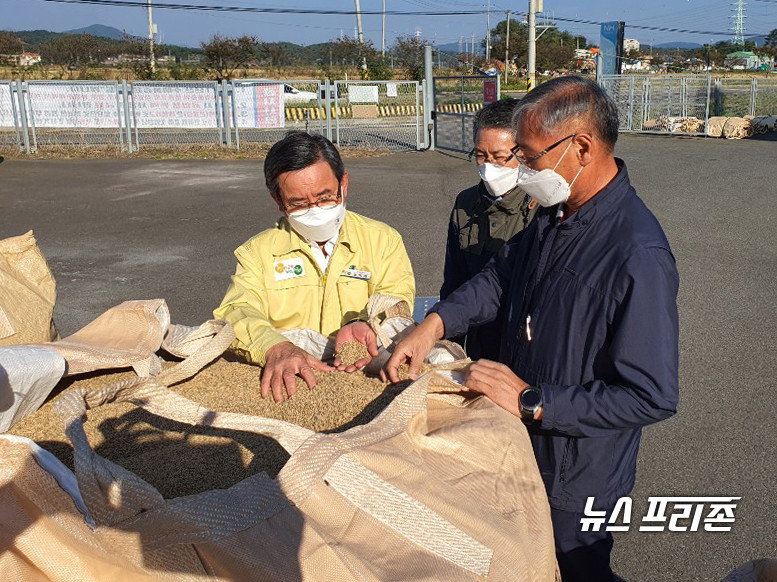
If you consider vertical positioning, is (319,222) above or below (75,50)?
below

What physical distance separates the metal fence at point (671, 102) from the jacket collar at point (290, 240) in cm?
2407

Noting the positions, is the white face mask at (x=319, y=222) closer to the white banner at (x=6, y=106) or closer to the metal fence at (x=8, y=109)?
the metal fence at (x=8, y=109)

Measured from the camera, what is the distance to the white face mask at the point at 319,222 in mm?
2713

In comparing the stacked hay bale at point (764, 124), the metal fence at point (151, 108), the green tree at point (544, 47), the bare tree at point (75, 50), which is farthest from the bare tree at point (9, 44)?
the stacked hay bale at point (764, 124)

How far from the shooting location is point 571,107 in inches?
86.0

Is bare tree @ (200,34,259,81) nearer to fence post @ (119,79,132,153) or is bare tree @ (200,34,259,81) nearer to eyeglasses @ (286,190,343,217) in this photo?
fence post @ (119,79,132,153)

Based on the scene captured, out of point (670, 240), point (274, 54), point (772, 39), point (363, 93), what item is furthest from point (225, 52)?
point (772, 39)

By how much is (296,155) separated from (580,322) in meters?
1.08

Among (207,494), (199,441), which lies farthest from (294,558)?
(199,441)

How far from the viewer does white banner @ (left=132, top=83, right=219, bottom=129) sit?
19.6 metres

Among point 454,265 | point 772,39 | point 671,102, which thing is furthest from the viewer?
point 772,39

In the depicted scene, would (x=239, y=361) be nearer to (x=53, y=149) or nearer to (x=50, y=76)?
(x=53, y=149)

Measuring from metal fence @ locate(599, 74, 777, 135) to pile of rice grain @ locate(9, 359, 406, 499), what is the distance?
981 inches

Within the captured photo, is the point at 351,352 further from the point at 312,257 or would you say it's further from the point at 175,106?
the point at 175,106
